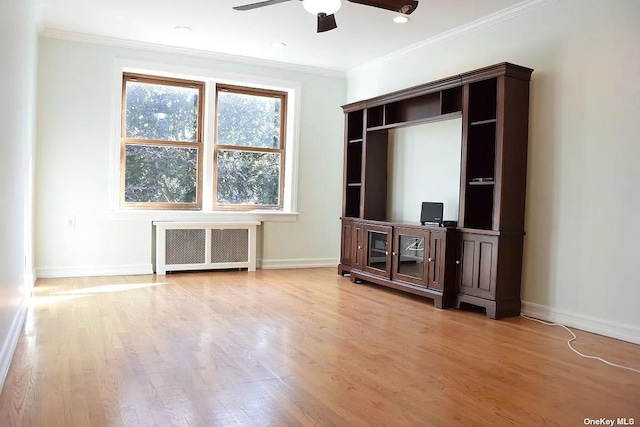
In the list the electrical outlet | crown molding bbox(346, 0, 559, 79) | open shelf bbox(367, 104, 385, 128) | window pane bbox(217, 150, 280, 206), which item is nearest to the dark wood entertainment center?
open shelf bbox(367, 104, 385, 128)

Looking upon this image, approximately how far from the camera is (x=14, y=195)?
3.08m

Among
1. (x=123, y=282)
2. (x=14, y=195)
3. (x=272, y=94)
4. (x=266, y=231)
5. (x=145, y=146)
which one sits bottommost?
(x=123, y=282)

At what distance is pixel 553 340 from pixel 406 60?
3.57 m

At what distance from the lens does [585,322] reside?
12.2 feet

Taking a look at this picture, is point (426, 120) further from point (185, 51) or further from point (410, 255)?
point (185, 51)

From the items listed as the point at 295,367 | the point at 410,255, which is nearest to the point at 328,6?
the point at 295,367

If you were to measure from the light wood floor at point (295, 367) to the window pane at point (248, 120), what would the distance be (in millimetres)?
2532

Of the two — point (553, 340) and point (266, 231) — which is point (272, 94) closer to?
point (266, 231)

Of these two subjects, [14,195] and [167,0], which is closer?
[14,195]

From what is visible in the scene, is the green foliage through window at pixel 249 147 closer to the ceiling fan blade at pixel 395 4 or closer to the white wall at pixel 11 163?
the white wall at pixel 11 163

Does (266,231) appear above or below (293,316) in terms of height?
above

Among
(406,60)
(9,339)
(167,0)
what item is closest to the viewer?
(9,339)

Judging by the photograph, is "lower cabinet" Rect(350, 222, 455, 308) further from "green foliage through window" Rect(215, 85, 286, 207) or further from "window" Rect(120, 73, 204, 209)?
"window" Rect(120, 73, 204, 209)

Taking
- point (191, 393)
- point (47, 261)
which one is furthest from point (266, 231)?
point (191, 393)
